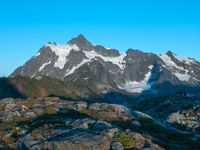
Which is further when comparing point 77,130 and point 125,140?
point 77,130

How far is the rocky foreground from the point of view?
169 feet

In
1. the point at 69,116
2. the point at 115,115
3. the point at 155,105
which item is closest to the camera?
the point at 69,116

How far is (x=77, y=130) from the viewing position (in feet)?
182

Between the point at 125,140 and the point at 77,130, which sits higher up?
the point at 77,130

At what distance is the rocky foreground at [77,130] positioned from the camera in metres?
51.7

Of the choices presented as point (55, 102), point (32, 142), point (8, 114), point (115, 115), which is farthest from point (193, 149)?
point (55, 102)

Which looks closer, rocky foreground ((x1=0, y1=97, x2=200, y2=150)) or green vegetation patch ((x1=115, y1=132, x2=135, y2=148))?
rocky foreground ((x1=0, y1=97, x2=200, y2=150))

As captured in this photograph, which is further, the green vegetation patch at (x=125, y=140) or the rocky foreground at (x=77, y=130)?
the green vegetation patch at (x=125, y=140)

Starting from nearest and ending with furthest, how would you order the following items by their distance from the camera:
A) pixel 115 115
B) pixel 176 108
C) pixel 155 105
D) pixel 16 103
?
pixel 115 115 → pixel 16 103 → pixel 176 108 → pixel 155 105

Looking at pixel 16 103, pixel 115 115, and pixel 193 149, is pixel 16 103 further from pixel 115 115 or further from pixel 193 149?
pixel 193 149

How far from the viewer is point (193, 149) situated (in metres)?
59.8

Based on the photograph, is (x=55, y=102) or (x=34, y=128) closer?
(x=34, y=128)

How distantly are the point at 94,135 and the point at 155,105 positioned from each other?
107 metres

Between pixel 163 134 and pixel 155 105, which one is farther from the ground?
pixel 155 105
